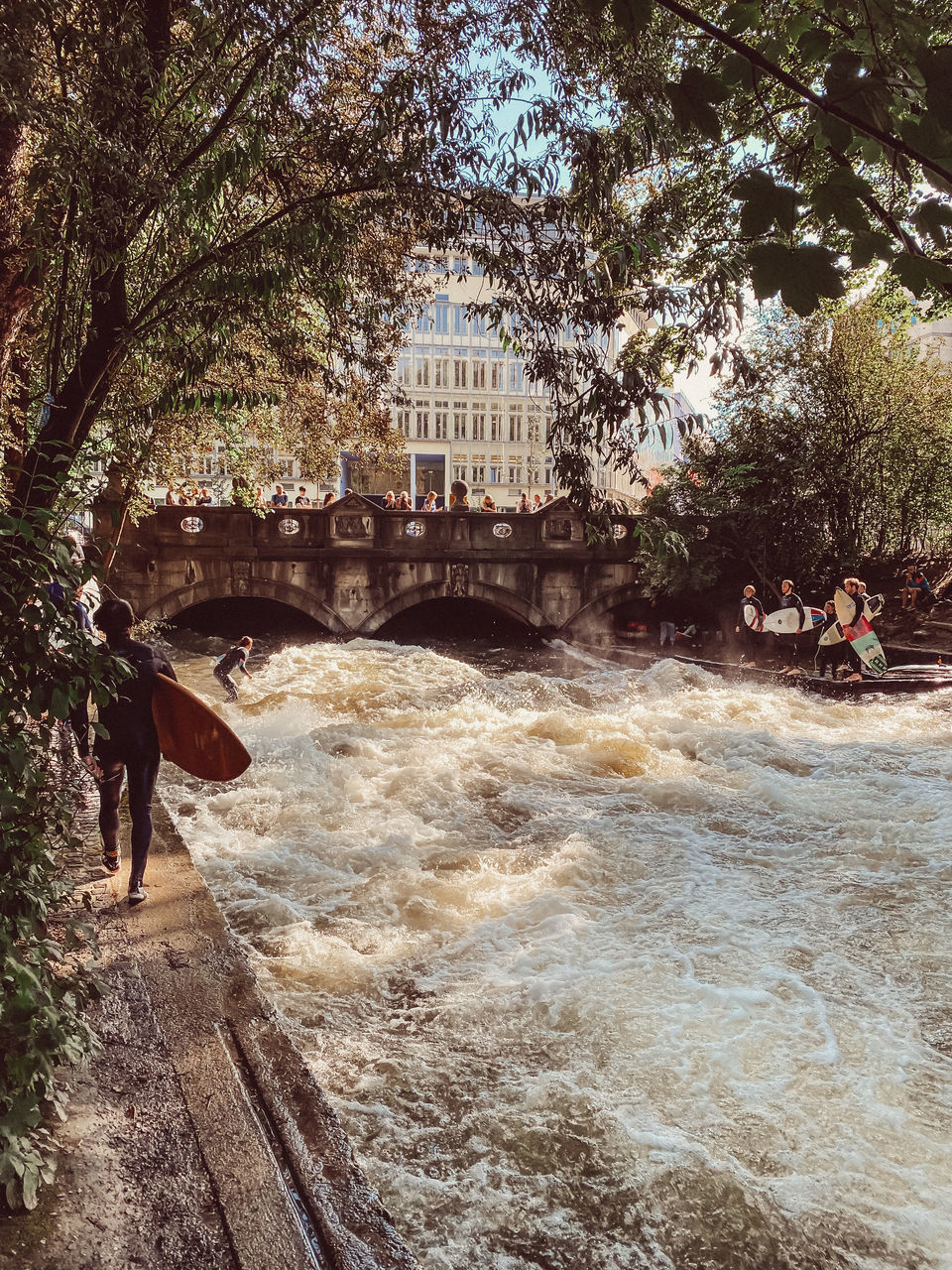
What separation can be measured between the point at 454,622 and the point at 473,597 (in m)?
4.84

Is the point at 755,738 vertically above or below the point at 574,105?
below

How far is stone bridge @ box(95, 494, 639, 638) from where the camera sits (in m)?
23.9

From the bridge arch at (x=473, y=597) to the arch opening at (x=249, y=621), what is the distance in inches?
69.7

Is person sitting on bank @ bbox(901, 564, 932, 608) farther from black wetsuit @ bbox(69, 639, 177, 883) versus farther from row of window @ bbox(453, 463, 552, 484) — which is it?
row of window @ bbox(453, 463, 552, 484)

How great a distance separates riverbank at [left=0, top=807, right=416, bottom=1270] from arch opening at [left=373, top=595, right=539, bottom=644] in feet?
80.1

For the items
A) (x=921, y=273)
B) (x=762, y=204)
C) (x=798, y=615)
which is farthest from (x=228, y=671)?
(x=921, y=273)

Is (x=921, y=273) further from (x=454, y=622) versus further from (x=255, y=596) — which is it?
(x=454, y=622)

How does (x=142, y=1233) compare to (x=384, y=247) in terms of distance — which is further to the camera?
(x=384, y=247)

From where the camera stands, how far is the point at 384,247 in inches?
334

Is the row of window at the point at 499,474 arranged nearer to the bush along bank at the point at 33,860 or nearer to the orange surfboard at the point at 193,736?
the orange surfboard at the point at 193,736

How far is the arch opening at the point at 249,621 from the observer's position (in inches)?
1078

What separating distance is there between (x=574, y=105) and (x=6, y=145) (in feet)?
9.22

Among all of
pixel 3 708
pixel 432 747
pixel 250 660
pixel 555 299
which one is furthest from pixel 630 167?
pixel 250 660

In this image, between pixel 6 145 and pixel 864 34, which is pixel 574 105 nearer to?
pixel 6 145
